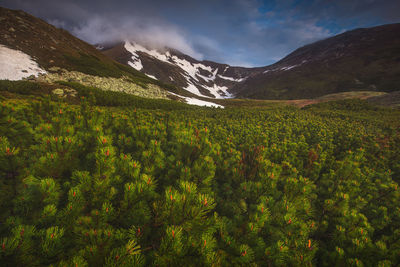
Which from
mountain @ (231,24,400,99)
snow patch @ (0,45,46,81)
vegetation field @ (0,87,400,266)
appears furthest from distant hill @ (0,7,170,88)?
mountain @ (231,24,400,99)

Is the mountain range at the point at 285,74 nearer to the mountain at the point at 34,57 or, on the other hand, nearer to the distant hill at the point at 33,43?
the distant hill at the point at 33,43

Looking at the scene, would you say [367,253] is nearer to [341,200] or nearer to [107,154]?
[341,200]

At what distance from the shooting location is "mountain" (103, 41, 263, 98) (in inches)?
4030

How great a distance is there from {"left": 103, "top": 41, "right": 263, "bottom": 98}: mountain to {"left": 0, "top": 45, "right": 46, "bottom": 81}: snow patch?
Result: 3029 inches

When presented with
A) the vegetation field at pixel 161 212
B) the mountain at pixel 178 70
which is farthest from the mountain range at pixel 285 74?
the vegetation field at pixel 161 212

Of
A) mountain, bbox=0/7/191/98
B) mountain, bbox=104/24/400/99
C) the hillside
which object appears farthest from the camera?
mountain, bbox=104/24/400/99

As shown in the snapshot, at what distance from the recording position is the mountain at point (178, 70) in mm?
102356

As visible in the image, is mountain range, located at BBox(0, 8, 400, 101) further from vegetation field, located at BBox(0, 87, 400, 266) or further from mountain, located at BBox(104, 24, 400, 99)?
vegetation field, located at BBox(0, 87, 400, 266)

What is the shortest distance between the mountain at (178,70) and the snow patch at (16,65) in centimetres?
7693

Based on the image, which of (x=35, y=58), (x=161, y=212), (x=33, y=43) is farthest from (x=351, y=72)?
(x=33, y=43)

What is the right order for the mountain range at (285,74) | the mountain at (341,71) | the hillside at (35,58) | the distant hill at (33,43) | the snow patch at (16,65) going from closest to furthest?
the snow patch at (16,65) → the hillside at (35,58) → the distant hill at (33,43) → the mountain range at (285,74) → the mountain at (341,71)

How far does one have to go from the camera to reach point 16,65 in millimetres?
20125

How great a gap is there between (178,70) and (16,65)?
11310 centimetres

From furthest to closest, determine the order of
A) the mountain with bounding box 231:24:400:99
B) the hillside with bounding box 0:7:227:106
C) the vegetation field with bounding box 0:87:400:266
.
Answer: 1. the mountain with bounding box 231:24:400:99
2. the hillside with bounding box 0:7:227:106
3. the vegetation field with bounding box 0:87:400:266
